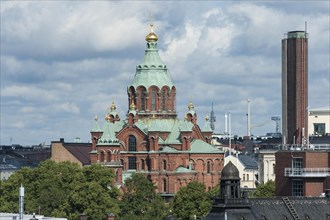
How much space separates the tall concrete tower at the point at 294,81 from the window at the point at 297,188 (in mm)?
26035

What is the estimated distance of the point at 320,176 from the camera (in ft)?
508

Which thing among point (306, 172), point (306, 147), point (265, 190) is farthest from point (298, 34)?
point (306, 172)

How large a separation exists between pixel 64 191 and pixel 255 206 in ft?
195

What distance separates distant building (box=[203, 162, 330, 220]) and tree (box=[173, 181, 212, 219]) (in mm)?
45217

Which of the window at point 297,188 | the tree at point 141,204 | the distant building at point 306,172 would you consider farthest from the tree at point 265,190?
the window at point 297,188

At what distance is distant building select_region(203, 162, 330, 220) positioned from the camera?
129000 millimetres

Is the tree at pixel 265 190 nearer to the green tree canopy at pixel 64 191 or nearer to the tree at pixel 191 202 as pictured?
the tree at pixel 191 202

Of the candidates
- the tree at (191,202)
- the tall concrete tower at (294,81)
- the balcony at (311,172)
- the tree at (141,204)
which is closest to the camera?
the balcony at (311,172)

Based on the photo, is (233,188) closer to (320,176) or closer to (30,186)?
(320,176)

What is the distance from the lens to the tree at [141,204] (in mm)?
181500

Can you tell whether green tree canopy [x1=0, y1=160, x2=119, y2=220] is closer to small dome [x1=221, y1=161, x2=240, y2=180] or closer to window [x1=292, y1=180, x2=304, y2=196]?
window [x1=292, y1=180, x2=304, y2=196]

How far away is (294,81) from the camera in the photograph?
18625cm

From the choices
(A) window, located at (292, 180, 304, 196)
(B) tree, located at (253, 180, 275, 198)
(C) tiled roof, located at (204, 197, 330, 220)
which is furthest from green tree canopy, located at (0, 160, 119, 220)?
(C) tiled roof, located at (204, 197, 330, 220)

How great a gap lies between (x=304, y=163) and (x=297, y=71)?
3188 cm
